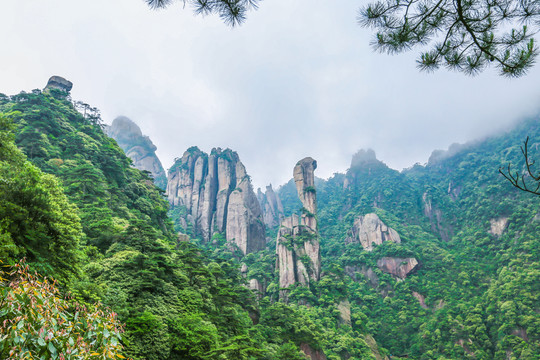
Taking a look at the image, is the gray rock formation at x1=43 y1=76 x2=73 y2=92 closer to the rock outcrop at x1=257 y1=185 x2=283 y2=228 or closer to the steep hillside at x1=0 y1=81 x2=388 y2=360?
the steep hillside at x1=0 y1=81 x2=388 y2=360

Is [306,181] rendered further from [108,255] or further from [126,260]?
[126,260]

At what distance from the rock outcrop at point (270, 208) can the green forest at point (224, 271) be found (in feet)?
39.0

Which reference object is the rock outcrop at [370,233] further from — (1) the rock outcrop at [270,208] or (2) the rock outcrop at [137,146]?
(2) the rock outcrop at [137,146]

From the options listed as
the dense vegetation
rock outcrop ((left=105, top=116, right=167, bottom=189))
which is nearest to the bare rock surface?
the dense vegetation

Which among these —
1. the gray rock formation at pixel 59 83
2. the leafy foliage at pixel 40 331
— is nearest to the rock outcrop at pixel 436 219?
the leafy foliage at pixel 40 331

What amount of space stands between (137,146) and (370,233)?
204ft

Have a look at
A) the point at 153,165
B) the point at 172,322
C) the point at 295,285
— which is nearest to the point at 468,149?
the point at 295,285

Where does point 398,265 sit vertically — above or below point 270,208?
below

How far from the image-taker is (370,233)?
50344 millimetres

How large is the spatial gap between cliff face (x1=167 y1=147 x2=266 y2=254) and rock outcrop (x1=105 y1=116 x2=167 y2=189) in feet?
52.1

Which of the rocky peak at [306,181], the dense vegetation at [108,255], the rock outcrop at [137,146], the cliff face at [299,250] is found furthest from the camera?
the rock outcrop at [137,146]

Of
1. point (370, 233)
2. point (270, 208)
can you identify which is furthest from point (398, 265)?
point (270, 208)

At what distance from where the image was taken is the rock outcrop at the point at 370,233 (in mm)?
48562

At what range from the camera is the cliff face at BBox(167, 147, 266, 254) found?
51812 millimetres
